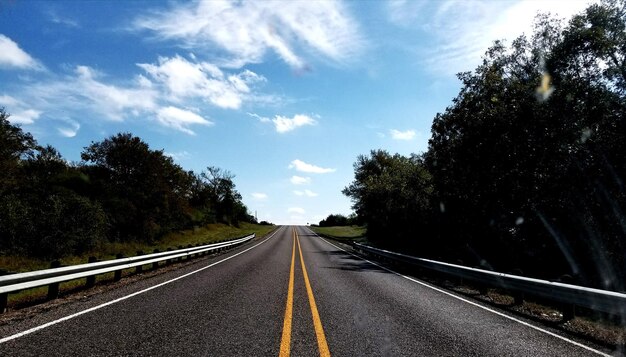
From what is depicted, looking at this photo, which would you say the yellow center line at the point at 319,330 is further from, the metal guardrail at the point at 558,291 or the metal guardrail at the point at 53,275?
the metal guardrail at the point at 53,275

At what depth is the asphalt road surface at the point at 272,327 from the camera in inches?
204

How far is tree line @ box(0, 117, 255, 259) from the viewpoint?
2348 centimetres

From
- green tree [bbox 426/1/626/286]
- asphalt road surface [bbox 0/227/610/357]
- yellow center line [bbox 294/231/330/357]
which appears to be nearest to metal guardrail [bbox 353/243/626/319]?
asphalt road surface [bbox 0/227/610/357]

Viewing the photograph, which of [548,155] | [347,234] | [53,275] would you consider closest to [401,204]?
[548,155]

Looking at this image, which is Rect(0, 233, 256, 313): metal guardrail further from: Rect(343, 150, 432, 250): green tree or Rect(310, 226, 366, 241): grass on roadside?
Rect(310, 226, 366, 241): grass on roadside

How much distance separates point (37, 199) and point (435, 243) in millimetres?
33885

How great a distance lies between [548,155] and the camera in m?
21.8

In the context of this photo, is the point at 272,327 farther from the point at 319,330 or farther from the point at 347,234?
the point at 347,234

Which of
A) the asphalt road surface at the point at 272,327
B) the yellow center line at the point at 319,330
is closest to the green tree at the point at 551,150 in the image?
the asphalt road surface at the point at 272,327

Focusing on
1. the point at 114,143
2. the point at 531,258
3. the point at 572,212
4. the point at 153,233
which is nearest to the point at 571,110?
the point at 572,212

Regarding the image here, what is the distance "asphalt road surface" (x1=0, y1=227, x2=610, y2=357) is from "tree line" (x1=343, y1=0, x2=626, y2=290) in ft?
40.1

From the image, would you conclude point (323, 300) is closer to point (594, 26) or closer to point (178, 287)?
point (178, 287)

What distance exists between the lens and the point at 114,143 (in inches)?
1754

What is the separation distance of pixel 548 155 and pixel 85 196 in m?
35.5
